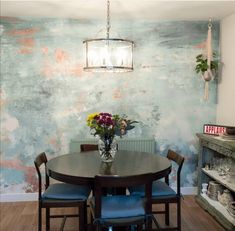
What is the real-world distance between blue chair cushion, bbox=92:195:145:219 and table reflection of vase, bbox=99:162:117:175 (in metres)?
0.22

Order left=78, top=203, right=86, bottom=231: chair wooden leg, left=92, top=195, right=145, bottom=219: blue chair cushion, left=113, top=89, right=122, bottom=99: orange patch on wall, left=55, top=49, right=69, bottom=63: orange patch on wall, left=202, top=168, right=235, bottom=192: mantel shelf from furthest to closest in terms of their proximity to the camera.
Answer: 1. left=113, top=89, right=122, bottom=99: orange patch on wall
2. left=55, top=49, right=69, bottom=63: orange patch on wall
3. left=202, top=168, right=235, bottom=192: mantel shelf
4. left=78, top=203, right=86, bottom=231: chair wooden leg
5. left=92, top=195, right=145, bottom=219: blue chair cushion

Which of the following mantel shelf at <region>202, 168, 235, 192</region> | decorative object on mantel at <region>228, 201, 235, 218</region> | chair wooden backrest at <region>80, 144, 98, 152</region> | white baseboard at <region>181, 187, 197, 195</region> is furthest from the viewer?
white baseboard at <region>181, 187, 197, 195</region>

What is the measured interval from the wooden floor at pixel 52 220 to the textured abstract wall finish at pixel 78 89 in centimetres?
31

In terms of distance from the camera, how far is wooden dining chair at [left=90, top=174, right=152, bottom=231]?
88.8 inches

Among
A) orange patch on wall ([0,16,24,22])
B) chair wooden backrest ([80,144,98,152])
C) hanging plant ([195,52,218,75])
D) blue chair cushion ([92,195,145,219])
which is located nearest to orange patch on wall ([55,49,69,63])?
orange patch on wall ([0,16,24,22])

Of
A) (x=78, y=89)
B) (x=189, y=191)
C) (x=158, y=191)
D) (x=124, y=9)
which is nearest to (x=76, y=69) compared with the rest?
(x=78, y=89)

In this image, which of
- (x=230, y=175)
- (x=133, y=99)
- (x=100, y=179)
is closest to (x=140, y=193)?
(x=100, y=179)

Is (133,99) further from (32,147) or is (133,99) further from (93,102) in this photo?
(32,147)

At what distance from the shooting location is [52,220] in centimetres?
348

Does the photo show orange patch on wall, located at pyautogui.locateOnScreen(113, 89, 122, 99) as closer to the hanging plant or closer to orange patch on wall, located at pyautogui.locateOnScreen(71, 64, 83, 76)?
orange patch on wall, located at pyautogui.locateOnScreen(71, 64, 83, 76)

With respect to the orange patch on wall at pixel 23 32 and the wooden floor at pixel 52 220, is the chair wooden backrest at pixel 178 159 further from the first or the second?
the orange patch on wall at pixel 23 32

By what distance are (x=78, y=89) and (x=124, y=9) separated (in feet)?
3.87

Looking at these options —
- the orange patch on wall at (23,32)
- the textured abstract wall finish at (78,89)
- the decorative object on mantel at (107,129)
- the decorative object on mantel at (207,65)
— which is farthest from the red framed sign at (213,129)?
the orange patch on wall at (23,32)

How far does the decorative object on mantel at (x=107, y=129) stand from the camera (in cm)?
286
